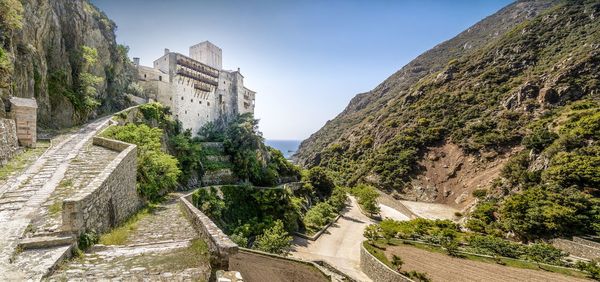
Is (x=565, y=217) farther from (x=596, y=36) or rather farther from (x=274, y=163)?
(x=596, y=36)

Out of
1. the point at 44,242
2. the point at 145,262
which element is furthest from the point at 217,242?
the point at 44,242

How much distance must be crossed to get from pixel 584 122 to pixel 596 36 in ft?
91.2

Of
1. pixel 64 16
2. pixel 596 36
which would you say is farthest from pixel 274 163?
pixel 596 36

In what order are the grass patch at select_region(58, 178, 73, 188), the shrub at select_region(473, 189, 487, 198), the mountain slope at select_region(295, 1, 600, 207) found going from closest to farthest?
1. the grass patch at select_region(58, 178, 73, 188)
2. the shrub at select_region(473, 189, 487, 198)
3. the mountain slope at select_region(295, 1, 600, 207)

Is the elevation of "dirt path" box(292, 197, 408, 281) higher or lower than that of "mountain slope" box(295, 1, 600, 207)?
lower

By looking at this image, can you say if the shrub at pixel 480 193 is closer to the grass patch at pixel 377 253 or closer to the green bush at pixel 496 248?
the green bush at pixel 496 248

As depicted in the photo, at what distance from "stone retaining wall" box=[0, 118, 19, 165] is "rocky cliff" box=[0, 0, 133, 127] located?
0.93 meters

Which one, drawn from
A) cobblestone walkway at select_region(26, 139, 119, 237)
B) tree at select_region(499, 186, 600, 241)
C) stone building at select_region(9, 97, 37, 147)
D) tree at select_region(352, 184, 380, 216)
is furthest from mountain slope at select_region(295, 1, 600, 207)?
stone building at select_region(9, 97, 37, 147)

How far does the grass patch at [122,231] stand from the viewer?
22.2 feet

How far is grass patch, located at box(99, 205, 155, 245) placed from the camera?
6.76 m

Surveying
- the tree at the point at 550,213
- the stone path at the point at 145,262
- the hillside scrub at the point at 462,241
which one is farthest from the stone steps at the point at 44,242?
the tree at the point at 550,213

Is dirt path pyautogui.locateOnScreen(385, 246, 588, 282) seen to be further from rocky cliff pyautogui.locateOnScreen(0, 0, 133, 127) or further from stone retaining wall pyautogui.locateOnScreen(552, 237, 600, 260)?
rocky cliff pyautogui.locateOnScreen(0, 0, 133, 127)

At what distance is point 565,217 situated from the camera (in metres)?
22.9

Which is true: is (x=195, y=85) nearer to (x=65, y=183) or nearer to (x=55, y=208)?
(x=65, y=183)
